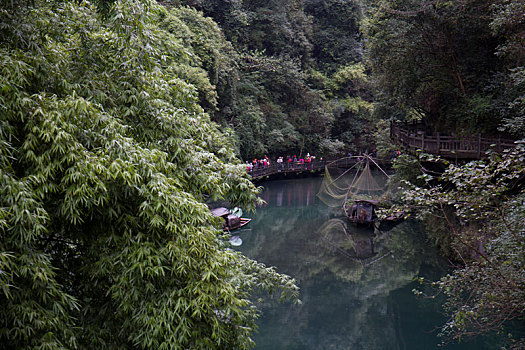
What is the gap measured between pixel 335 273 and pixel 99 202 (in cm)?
916

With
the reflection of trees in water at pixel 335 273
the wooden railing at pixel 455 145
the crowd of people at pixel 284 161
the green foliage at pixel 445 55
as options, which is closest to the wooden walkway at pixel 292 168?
the crowd of people at pixel 284 161

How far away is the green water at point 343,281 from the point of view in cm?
845

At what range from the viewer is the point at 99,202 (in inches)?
139

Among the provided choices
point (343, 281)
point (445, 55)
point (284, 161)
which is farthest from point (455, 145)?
point (284, 161)

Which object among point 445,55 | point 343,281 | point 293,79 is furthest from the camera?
point 293,79

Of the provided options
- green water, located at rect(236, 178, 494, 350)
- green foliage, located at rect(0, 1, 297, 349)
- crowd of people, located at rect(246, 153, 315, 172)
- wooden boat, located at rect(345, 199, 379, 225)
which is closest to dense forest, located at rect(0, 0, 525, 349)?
green foliage, located at rect(0, 1, 297, 349)

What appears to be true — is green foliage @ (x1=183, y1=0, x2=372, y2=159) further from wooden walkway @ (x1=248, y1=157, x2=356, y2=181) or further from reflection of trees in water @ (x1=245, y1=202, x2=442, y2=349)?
reflection of trees in water @ (x1=245, y1=202, x2=442, y2=349)

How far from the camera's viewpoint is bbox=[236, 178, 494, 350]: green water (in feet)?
27.7

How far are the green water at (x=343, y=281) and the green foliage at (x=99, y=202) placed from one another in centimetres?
486

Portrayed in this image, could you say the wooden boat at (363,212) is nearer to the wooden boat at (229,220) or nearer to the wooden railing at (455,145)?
the wooden railing at (455,145)

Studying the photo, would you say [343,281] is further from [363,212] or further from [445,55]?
[445,55]

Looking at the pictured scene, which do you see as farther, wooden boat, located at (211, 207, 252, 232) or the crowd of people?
the crowd of people

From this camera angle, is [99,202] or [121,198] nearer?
[99,202]

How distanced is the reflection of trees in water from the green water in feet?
0.06
